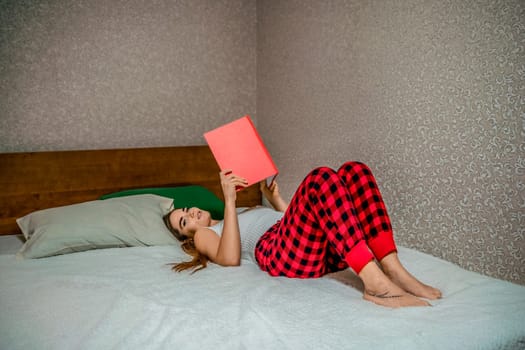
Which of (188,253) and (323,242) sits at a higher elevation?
(323,242)

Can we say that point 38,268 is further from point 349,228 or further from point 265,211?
point 349,228

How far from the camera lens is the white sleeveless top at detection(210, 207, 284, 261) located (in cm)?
172

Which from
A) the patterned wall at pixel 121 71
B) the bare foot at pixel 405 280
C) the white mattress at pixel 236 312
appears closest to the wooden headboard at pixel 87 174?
the patterned wall at pixel 121 71

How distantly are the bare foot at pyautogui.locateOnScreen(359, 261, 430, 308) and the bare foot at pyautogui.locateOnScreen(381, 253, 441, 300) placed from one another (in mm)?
55

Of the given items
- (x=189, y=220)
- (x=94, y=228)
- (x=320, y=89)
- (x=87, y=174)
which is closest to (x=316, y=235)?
(x=189, y=220)

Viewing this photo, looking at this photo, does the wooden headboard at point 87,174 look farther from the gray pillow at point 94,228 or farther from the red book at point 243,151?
the red book at point 243,151

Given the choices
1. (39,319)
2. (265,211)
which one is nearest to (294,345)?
(39,319)

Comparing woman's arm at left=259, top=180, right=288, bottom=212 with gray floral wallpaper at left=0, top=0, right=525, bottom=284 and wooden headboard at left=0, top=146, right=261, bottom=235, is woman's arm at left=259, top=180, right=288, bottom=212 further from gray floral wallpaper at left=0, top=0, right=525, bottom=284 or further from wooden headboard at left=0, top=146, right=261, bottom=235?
wooden headboard at left=0, top=146, right=261, bottom=235

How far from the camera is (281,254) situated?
4.82 feet

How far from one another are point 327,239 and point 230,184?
42 cm

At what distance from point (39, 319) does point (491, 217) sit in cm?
147

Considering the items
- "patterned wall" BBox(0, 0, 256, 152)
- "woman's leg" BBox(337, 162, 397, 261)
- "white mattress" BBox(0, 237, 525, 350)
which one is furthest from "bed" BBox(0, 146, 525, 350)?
"patterned wall" BBox(0, 0, 256, 152)

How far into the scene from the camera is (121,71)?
2.47 meters

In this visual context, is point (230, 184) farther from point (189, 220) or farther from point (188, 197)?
point (188, 197)
